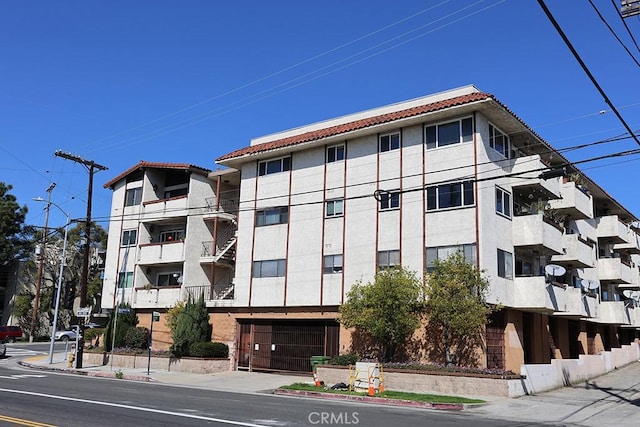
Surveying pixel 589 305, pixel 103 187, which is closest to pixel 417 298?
pixel 589 305

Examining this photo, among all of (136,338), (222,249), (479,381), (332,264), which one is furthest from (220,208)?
(479,381)

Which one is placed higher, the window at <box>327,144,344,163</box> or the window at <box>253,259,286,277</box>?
the window at <box>327,144,344,163</box>

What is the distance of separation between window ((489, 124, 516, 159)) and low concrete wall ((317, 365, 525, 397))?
36.2ft

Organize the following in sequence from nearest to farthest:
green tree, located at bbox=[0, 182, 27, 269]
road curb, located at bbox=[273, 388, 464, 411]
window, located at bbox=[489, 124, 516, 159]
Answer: road curb, located at bbox=[273, 388, 464, 411] < window, located at bbox=[489, 124, 516, 159] < green tree, located at bbox=[0, 182, 27, 269]

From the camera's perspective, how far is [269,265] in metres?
32.2

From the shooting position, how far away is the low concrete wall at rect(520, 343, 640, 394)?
909 inches

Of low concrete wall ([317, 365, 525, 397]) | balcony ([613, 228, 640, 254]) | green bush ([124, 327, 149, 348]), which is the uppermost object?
balcony ([613, 228, 640, 254])

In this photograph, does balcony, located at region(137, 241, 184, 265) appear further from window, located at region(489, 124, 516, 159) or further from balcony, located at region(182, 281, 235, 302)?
window, located at region(489, 124, 516, 159)

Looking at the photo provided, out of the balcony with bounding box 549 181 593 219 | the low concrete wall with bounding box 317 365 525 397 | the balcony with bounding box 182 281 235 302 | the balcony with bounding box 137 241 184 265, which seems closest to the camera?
the low concrete wall with bounding box 317 365 525 397

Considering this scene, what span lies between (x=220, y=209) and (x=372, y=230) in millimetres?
12743

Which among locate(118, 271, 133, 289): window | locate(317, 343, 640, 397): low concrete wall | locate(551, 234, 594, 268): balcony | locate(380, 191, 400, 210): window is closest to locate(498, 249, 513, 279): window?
locate(317, 343, 640, 397): low concrete wall

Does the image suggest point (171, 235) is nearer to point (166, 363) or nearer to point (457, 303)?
point (166, 363)

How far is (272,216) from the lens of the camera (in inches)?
1293

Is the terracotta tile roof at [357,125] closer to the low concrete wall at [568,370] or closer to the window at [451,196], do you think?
the window at [451,196]
